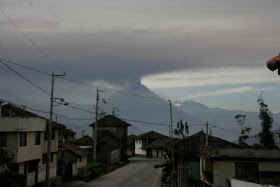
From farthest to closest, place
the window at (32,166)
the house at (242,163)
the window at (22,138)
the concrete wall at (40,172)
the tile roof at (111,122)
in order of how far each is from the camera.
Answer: the tile roof at (111,122) → the window at (32,166) → the concrete wall at (40,172) → the window at (22,138) → the house at (242,163)

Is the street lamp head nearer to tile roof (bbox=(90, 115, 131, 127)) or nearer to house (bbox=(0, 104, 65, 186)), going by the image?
house (bbox=(0, 104, 65, 186))

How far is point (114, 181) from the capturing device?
50.7m

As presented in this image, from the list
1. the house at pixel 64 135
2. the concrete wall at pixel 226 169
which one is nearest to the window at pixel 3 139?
the concrete wall at pixel 226 169

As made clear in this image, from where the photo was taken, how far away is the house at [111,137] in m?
83.2

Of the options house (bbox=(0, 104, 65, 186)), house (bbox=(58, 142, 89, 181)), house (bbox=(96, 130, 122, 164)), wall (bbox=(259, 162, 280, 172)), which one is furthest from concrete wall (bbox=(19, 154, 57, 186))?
house (bbox=(96, 130, 122, 164))

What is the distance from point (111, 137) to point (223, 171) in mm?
54055

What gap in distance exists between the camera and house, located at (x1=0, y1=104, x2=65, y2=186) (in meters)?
38.3

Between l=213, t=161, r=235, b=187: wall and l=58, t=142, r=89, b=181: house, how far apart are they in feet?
76.4

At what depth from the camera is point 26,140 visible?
40719 mm

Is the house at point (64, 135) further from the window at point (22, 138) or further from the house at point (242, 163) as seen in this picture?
the house at point (242, 163)

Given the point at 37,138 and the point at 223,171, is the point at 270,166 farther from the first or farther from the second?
the point at 37,138

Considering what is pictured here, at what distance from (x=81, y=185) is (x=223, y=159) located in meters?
19.9

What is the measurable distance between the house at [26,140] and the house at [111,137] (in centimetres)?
3279

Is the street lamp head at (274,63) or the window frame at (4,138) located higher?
the street lamp head at (274,63)
